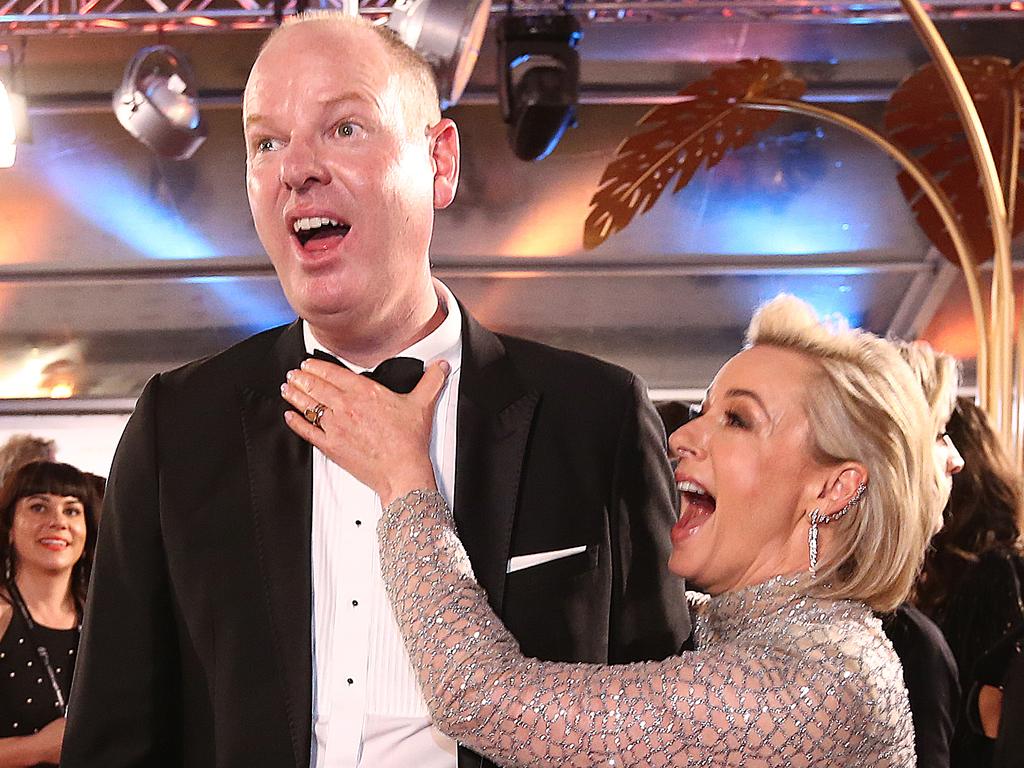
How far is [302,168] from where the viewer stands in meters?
1.52

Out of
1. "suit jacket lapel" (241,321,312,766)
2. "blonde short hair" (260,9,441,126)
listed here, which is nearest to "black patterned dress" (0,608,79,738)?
"suit jacket lapel" (241,321,312,766)

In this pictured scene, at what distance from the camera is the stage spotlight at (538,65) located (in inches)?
180

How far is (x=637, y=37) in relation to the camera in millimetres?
5406

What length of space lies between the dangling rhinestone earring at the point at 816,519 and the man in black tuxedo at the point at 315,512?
24 centimetres

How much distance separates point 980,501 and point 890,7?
2358 millimetres

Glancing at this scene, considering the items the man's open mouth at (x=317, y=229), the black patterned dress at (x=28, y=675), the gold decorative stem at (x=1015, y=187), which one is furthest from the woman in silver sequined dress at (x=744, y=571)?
the gold decorative stem at (x=1015, y=187)

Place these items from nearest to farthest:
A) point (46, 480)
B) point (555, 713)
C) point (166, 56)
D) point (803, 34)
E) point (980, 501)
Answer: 1. point (555, 713)
2. point (980, 501)
3. point (46, 480)
4. point (166, 56)
5. point (803, 34)

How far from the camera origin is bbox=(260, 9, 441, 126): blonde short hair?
160 cm

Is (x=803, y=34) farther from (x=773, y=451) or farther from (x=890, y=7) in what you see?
(x=773, y=451)

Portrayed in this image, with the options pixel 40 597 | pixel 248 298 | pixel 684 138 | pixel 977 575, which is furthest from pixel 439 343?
pixel 248 298

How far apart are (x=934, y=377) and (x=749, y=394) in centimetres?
28

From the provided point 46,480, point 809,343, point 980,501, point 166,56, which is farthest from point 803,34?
point 809,343

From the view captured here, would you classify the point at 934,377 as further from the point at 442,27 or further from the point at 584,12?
the point at 584,12

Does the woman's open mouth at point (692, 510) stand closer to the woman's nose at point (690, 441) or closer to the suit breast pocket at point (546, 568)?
the woman's nose at point (690, 441)
